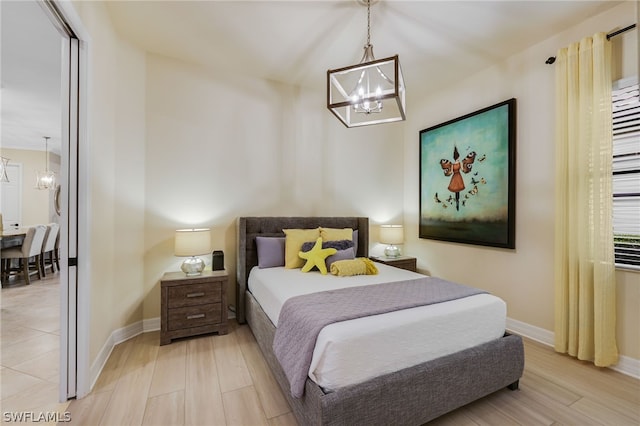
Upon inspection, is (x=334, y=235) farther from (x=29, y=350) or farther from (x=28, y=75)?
(x=28, y=75)

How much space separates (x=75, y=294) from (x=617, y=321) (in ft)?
13.3

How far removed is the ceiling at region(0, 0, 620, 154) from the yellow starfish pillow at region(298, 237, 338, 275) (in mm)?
2056

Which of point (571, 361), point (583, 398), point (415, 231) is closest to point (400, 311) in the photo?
point (583, 398)

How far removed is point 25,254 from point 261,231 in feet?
12.5

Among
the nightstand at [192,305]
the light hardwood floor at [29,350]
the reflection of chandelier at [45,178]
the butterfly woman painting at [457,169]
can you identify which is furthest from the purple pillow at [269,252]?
the reflection of chandelier at [45,178]

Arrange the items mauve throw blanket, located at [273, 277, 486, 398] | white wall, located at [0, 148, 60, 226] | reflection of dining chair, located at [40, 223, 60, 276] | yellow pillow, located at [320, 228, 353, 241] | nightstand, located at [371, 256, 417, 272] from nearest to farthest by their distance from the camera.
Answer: mauve throw blanket, located at [273, 277, 486, 398] < yellow pillow, located at [320, 228, 353, 241] < nightstand, located at [371, 256, 417, 272] < white wall, located at [0, 148, 60, 226] < reflection of dining chair, located at [40, 223, 60, 276]

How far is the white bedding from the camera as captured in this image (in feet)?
4.40

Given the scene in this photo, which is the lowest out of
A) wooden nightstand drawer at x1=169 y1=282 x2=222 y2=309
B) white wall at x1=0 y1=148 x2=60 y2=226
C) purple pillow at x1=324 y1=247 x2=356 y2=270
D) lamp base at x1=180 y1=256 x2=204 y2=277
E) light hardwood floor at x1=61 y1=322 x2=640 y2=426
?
light hardwood floor at x1=61 y1=322 x2=640 y2=426

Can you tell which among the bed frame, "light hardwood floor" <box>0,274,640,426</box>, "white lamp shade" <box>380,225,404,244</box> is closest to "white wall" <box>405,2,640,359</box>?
"light hardwood floor" <box>0,274,640,426</box>

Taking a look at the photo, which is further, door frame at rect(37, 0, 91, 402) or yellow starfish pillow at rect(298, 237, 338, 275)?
yellow starfish pillow at rect(298, 237, 338, 275)

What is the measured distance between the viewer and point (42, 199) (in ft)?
14.4

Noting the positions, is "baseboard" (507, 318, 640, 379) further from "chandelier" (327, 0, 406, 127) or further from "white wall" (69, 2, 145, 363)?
"white wall" (69, 2, 145, 363)

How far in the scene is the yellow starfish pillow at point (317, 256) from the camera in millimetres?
2689

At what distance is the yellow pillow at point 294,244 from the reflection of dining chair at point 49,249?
166 inches
